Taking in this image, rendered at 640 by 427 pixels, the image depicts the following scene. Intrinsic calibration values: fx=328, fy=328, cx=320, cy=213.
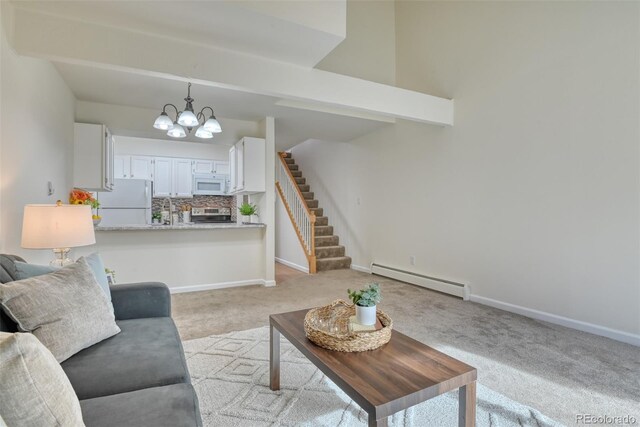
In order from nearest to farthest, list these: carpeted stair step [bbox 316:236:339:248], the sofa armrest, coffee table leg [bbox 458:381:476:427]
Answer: coffee table leg [bbox 458:381:476:427]
the sofa armrest
carpeted stair step [bbox 316:236:339:248]

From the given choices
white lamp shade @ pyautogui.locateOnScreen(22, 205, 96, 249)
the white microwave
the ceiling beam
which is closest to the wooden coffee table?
white lamp shade @ pyautogui.locateOnScreen(22, 205, 96, 249)

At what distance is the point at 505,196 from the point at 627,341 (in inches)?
61.5

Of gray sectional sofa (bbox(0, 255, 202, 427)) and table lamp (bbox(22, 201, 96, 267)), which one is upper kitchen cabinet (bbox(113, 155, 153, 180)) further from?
gray sectional sofa (bbox(0, 255, 202, 427))

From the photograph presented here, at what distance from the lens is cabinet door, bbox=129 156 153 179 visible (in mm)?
6613

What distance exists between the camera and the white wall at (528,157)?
267 centimetres

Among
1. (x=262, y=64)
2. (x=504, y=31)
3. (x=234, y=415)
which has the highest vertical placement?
(x=504, y=31)

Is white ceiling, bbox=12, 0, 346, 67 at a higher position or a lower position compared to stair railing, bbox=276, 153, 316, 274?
higher

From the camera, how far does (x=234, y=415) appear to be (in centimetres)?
167

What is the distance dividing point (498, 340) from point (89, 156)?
4.62 metres

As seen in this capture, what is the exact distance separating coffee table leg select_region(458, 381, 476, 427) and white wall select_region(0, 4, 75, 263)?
2.69 m

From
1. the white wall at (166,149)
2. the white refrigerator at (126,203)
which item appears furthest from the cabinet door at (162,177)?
the white refrigerator at (126,203)

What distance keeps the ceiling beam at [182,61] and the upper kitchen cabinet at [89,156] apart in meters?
1.68

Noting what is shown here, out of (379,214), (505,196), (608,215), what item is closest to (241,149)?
(379,214)

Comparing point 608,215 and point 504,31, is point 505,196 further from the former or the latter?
point 504,31
